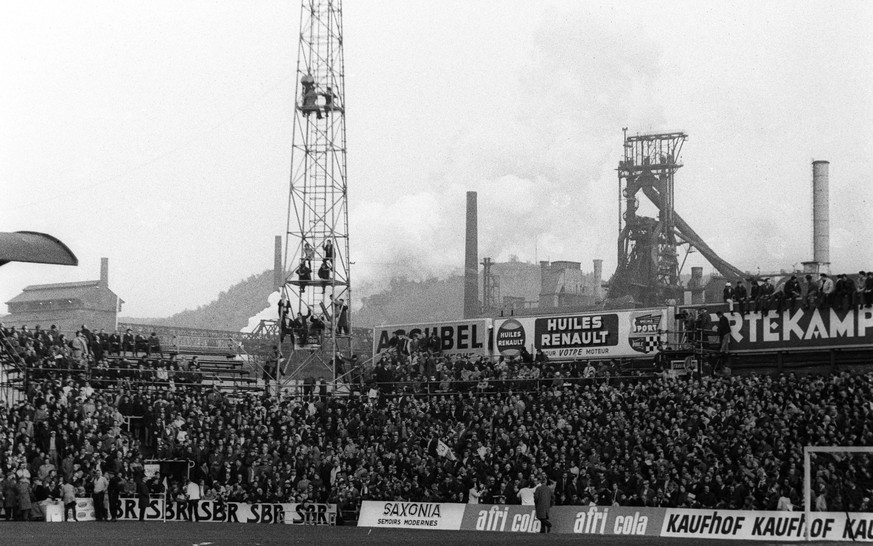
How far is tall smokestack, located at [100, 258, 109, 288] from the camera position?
112m

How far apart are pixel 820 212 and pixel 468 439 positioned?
37.0 m

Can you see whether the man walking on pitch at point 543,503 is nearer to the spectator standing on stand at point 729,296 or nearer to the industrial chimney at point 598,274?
the spectator standing on stand at point 729,296

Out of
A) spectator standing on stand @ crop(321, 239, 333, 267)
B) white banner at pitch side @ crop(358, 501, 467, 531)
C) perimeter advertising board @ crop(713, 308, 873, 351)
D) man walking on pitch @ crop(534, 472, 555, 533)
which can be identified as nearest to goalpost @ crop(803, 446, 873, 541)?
man walking on pitch @ crop(534, 472, 555, 533)

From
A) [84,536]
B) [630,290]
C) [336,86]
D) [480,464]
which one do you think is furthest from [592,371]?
[630,290]

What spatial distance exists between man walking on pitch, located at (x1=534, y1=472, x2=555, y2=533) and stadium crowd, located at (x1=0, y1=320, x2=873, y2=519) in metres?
1.56

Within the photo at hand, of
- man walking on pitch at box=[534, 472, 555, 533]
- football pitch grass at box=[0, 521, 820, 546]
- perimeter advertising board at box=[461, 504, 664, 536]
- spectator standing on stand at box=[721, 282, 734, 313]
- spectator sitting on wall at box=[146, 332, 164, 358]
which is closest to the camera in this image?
football pitch grass at box=[0, 521, 820, 546]

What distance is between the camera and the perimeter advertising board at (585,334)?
154 feet

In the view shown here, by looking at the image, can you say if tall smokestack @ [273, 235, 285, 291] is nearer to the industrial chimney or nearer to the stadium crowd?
the industrial chimney

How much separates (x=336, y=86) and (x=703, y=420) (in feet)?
85.7

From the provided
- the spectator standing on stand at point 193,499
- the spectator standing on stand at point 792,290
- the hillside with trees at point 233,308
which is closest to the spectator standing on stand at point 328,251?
the spectator standing on stand at point 193,499

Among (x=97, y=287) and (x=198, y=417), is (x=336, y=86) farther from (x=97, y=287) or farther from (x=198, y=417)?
(x=97, y=287)

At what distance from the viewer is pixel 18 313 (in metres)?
118

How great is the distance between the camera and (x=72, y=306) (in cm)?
11138

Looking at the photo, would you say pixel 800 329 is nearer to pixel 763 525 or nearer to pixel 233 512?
pixel 763 525
